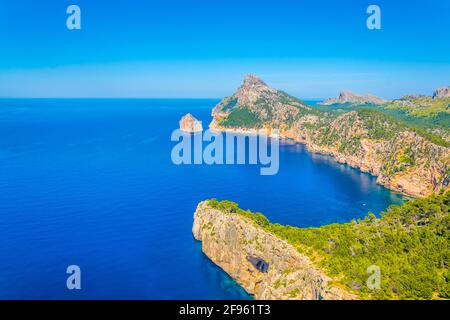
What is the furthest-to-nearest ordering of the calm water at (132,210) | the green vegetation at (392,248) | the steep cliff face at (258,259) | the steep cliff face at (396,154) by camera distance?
the steep cliff face at (396,154)
the calm water at (132,210)
the steep cliff face at (258,259)
the green vegetation at (392,248)

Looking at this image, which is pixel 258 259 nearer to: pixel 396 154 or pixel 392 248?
pixel 392 248

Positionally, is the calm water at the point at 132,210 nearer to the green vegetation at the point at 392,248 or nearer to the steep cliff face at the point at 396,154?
the steep cliff face at the point at 396,154

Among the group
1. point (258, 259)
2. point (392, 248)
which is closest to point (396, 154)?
point (392, 248)

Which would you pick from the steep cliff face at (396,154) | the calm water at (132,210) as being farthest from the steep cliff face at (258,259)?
the steep cliff face at (396,154)

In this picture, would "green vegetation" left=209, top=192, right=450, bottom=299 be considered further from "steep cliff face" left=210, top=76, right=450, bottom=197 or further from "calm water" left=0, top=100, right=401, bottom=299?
"steep cliff face" left=210, top=76, right=450, bottom=197
